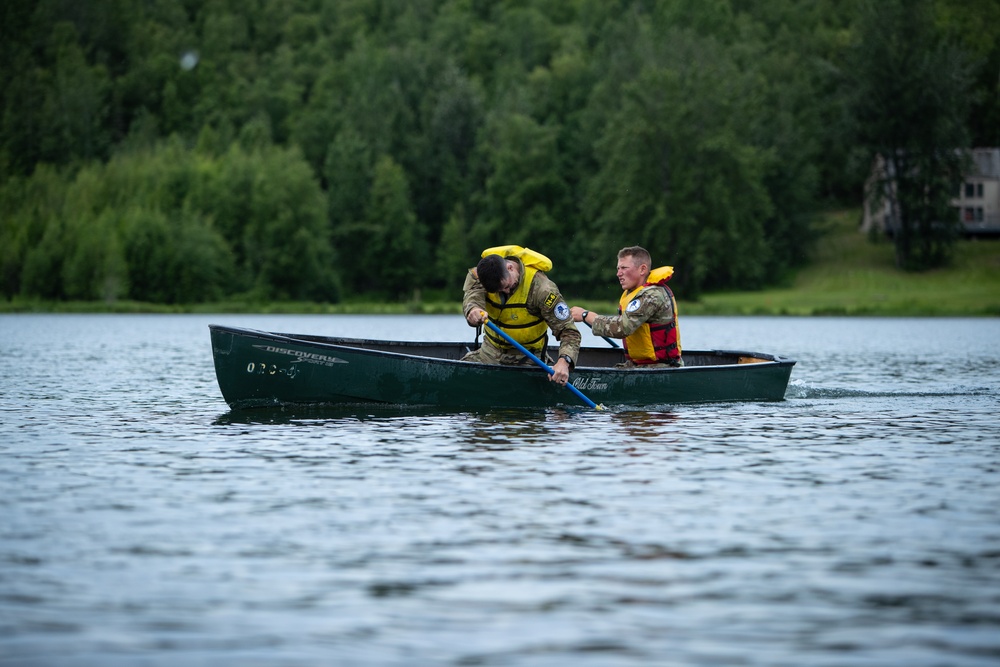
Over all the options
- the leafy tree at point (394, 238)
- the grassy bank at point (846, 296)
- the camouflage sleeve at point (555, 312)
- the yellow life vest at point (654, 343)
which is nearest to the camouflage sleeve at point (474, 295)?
the camouflage sleeve at point (555, 312)

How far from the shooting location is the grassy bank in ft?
214

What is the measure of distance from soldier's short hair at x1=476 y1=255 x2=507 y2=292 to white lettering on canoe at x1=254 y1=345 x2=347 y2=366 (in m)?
1.96

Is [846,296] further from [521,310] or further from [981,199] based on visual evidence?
[521,310]

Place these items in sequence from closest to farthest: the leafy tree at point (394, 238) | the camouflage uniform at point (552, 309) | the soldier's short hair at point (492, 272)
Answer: the soldier's short hair at point (492, 272) → the camouflage uniform at point (552, 309) → the leafy tree at point (394, 238)

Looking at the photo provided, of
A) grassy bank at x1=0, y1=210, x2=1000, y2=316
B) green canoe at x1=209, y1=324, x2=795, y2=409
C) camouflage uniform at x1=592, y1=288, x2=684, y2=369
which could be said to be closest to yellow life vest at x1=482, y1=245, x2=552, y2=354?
green canoe at x1=209, y1=324, x2=795, y2=409

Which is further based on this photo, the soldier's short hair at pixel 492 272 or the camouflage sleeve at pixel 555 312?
the camouflage sleeve at pixel 555 312

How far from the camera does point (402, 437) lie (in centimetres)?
1360

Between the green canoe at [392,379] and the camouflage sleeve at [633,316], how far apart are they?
469mm

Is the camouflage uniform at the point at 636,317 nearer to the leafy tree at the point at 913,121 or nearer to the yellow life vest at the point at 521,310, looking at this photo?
the yellow life vest at the point at 521,310

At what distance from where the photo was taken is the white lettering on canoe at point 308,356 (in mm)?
15188

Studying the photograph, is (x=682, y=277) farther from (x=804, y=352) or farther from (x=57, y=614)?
(x=57, y=614)

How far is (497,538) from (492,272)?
20.9 ft

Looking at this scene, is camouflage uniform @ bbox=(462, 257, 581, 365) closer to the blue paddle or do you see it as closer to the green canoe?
the blue paddle

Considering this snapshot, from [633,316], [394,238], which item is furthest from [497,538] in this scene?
[394,238]
